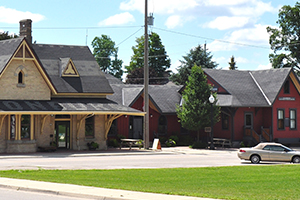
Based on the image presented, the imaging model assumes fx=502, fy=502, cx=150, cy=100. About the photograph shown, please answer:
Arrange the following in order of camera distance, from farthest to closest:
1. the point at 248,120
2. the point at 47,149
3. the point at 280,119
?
the point at 280,119 < the point at 248,120 < the point at 47,149

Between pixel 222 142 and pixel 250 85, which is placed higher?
pixel 250 85

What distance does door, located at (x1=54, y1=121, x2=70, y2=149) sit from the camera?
3775 centimetres

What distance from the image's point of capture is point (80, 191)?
1458 centimetres

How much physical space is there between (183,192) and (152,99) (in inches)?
1227

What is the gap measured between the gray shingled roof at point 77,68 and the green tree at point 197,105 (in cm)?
722

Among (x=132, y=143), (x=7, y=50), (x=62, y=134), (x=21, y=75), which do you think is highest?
(x=7, y=50)

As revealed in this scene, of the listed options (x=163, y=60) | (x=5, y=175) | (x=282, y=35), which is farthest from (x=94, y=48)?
(x=5, y=175)

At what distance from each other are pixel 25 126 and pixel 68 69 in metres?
6.50

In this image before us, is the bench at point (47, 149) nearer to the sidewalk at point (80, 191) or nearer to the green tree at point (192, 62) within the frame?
the sidewalk at point (80, 191)

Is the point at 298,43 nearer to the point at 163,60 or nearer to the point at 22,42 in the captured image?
the point at 163,60

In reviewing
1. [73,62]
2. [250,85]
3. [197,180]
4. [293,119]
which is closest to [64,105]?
[73,62]

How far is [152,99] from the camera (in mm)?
45469

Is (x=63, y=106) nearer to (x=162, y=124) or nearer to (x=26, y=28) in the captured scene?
(x=26, y=28)

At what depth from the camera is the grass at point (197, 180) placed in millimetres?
14422
